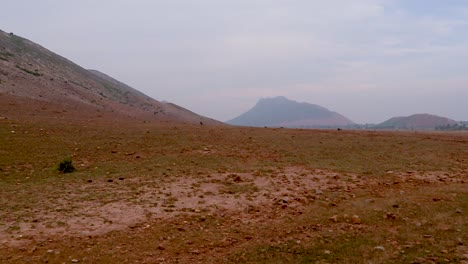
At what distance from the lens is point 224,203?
8922 millimetres

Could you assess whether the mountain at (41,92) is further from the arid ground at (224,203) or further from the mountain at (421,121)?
the mountain at (421,121)

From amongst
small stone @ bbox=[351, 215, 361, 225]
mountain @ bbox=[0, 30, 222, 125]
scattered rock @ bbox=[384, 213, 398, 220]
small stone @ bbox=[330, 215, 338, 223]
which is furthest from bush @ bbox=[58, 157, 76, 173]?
mountain @ bbox=[0, 30, 222, 125]

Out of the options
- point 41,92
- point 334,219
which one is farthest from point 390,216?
point 41,92

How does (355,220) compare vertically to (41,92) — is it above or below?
below

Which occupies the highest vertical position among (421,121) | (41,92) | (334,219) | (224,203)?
(421,121)

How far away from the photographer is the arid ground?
634 cm

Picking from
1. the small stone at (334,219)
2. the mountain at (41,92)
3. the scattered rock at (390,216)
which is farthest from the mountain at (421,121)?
the small stone at (334,219)

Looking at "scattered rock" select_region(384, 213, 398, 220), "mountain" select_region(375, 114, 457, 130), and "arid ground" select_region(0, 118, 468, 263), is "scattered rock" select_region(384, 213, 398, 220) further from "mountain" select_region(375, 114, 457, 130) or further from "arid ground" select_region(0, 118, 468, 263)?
"mountain" select_region(375, 114, 457, 130)

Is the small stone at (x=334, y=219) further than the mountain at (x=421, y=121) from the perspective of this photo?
No

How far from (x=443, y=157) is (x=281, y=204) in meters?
8.86

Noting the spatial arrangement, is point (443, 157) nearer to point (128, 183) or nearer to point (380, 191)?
point (380, 191)

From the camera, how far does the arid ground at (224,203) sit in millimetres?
6336

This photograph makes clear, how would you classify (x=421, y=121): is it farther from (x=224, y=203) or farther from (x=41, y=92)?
(x=224, y=203)

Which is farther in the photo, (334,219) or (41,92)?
(41,92)
